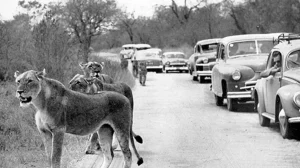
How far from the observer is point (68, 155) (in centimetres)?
1184

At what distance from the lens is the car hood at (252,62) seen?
1897cm

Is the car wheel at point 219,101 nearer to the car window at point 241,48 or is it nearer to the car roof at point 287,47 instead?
the car window at point 241,48

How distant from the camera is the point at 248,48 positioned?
20547 mm

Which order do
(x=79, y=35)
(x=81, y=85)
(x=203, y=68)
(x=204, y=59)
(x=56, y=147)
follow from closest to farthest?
(x=56, y=147) < (x=81, y=85) < (x=204, y=59) < (x=203, y=68) < (x=79, y=35)

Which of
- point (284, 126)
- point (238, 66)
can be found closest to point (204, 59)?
point (238, 66)

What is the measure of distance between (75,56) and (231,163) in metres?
14.3

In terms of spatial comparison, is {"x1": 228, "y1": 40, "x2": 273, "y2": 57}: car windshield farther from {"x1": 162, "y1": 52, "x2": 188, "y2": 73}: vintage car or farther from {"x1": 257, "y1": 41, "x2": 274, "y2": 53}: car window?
{"x1": 162, "y1": 52, "x2": 188, "y2": 73}: vintage car

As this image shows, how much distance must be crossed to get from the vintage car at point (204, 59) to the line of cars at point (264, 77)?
1158 cm

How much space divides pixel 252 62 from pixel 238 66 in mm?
397

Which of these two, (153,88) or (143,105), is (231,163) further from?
(153,88)

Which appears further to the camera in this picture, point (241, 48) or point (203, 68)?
point (203, 68)

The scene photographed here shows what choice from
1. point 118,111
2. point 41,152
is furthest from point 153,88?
point 118,111

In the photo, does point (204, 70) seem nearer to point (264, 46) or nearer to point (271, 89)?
point (264, 46)

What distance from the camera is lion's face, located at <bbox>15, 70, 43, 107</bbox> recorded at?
855 cm
